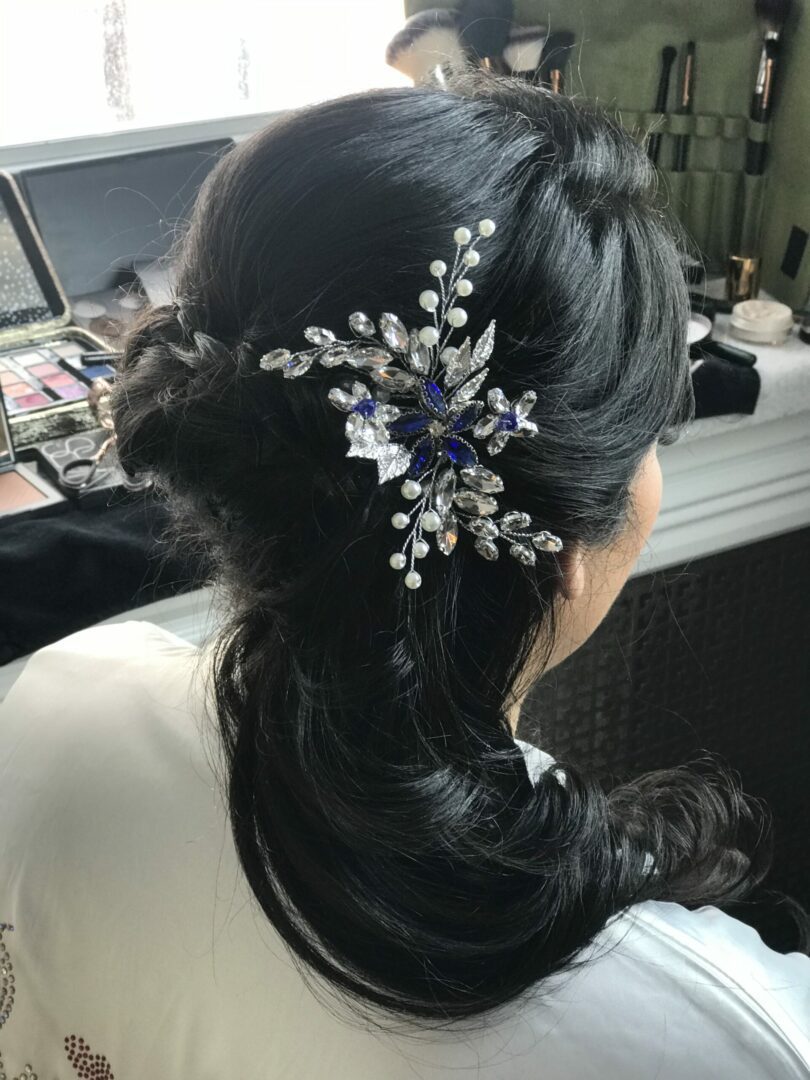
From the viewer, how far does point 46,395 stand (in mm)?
1100

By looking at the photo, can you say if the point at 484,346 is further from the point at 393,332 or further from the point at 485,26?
the point at 485,26

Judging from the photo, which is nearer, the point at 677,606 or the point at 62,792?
the point at 62,792

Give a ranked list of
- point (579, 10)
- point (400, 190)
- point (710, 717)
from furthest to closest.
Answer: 1. point (710, 717)
2. point (579, 10)
3. point (400, 190)

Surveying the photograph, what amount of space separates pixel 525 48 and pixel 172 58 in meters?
0.44

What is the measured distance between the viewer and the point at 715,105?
1260 mm

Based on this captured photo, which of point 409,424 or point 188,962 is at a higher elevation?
point 409,424

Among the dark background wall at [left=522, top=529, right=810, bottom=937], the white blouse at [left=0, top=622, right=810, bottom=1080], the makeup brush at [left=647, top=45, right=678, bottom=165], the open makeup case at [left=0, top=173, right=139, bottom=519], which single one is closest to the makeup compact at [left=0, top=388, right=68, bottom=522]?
the open makeup case at [left=0, top=173, right=139, bottom=519]

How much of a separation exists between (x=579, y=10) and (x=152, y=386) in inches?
34.9

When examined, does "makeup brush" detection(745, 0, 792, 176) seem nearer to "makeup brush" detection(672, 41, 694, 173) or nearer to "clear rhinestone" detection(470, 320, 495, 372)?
"makeup brush" detection(672, 41, 694, 173)

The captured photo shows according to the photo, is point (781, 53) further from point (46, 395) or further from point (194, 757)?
point (194, 757)

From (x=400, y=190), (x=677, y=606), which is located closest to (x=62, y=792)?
(x=400, y=190)

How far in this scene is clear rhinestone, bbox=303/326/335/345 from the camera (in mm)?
450

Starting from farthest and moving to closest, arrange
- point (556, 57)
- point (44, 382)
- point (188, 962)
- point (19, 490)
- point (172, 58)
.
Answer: point (172, 58), point (556, 57), point (44, 382), point (19, 490), point (188, 962)

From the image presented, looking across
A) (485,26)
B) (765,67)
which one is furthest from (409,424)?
(765,67)
